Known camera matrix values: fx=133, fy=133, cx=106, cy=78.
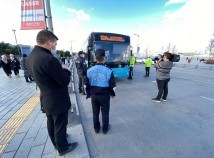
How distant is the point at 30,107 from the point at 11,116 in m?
0.72

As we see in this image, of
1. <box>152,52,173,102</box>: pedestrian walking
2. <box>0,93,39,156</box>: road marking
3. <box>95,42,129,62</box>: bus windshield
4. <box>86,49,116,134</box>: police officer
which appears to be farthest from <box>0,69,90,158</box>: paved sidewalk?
<box>95,42,129,62</box>: bus windshield

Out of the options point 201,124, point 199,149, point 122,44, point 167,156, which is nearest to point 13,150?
point 167,156

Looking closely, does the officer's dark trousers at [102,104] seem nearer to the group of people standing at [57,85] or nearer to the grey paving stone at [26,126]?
the group of people standing at [57,85]

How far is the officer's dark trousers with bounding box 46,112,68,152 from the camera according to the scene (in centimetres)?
225

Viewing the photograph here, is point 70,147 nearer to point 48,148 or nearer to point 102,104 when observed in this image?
point 48,148

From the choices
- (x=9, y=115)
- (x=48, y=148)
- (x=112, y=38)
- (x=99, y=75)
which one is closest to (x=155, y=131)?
(x=99, y=75)

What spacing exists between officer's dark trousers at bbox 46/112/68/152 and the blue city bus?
245 inches

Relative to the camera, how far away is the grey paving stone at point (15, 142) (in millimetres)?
2702

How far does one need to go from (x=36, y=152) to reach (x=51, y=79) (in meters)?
1.63

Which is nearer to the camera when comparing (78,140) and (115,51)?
(78,140)

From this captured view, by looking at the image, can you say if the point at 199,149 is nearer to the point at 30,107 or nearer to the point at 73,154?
the point at 73,154

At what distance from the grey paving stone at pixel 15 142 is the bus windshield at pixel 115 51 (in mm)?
6443

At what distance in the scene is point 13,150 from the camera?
2.65 meters

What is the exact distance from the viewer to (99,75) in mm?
2838
